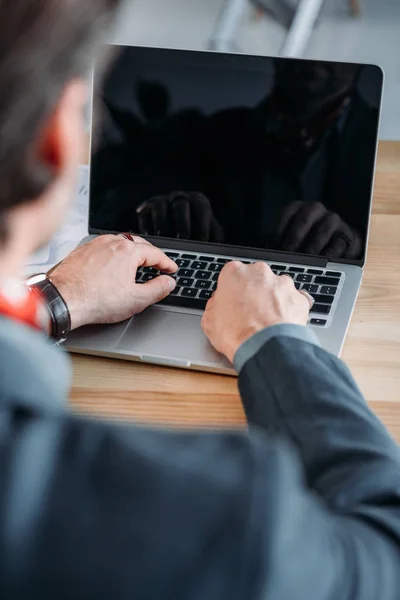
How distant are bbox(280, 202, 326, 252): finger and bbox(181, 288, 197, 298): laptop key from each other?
14cm

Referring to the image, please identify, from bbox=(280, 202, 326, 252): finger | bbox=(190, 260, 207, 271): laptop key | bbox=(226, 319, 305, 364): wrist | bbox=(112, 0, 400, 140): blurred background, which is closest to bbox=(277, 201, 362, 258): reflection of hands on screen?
bbox=(280, 202, 326, 252): finger

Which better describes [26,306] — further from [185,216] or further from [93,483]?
[93,483]

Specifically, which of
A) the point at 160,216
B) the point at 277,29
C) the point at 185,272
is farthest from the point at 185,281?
the point at 277,29

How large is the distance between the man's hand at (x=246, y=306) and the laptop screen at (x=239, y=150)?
0.49ft

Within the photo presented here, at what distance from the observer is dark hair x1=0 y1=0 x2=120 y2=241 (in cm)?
34

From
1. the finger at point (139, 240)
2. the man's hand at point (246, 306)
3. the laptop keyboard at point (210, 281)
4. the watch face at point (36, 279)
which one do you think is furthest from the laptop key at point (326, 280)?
the watch face at point (36, 279)

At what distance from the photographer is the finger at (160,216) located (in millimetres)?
1032

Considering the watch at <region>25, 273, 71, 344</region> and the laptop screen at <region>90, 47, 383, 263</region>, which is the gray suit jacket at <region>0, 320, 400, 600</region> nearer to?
the watch at <region>25, 273, 71, 344</region>

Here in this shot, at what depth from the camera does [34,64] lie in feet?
1.13

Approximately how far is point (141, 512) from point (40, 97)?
7.5 inches

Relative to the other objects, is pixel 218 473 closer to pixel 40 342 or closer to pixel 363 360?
→ pixel 40 342

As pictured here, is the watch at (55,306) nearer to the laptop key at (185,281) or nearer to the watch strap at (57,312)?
the watch strap at (57,312)

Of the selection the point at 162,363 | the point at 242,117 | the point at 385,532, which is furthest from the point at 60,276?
the point at 385,532

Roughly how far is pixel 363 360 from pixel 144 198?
1.23 ft
